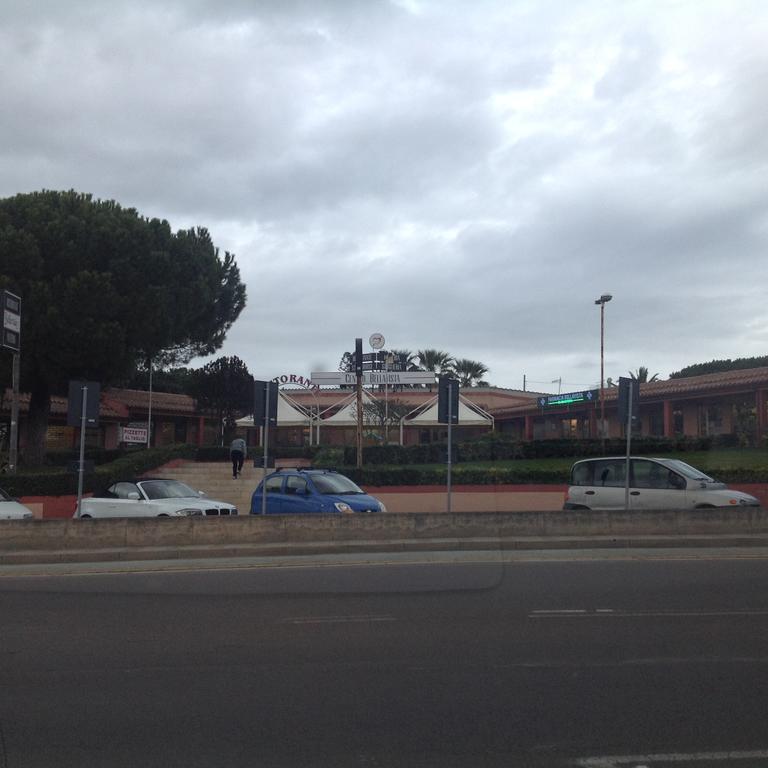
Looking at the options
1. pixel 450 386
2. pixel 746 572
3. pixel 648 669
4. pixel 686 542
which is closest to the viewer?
pixel 648 669

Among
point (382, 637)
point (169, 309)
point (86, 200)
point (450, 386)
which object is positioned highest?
point (86, 200)

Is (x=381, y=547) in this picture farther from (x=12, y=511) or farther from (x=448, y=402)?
(x=12, y=511)

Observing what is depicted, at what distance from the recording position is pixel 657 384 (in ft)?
144

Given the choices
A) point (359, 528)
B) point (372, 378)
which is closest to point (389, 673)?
point (359, 528)

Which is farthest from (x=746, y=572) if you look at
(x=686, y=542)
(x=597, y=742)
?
(x=597, y=742)

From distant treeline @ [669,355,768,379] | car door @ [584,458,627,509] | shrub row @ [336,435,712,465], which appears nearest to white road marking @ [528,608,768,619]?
car door @ [584,458,627,509]

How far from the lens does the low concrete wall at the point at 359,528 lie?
666 inches

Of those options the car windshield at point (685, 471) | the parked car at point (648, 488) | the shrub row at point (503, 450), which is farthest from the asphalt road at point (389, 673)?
the shrub row at point (503, 450)

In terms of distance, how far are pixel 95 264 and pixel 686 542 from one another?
2615 centimetres

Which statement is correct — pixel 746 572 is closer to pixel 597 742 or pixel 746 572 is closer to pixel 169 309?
pixel 597 742

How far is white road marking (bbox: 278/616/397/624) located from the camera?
9820mm

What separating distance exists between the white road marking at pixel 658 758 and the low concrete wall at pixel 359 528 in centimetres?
1216

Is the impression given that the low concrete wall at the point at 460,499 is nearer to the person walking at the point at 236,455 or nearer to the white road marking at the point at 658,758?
the person walking at the point at 236,455

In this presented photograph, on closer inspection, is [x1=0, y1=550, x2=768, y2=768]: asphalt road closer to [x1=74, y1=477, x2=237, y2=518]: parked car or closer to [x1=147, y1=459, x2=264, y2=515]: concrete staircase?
[x1=74, y1=477, x2=237, y2=518]: parked car
